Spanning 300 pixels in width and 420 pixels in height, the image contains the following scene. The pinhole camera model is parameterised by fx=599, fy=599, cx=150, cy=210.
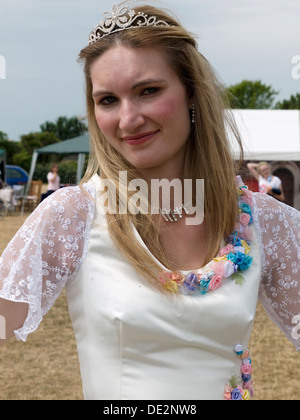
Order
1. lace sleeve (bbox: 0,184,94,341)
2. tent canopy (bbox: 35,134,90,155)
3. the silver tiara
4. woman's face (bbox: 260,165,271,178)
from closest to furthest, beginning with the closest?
lace sleeve (bbox: 0,184,94,341) < the silver tiara < woman's face (bbox: 260,165,271,178) < tent canopy (bbox: 35,134,90,155)

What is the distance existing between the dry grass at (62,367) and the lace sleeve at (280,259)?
6.70 ft

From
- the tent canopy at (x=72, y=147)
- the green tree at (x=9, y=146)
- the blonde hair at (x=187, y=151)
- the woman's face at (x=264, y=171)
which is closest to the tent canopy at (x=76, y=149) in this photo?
the tent canopy at (x=72, y=147)

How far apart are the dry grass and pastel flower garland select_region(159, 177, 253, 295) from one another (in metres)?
2.06

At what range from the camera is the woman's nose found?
1340mm

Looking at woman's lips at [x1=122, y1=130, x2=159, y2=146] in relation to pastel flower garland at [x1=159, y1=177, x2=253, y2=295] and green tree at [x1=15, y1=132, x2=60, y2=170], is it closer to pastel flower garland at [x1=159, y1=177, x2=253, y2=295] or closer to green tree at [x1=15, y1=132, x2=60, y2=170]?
pastel flower garland at [x1=159, y1=177, x2=253, y2=295]

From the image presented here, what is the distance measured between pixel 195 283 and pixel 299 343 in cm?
44

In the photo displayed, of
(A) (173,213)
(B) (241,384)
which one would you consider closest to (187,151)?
(A) (173,213)

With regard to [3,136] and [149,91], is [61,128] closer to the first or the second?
[3,136]

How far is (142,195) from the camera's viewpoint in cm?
150

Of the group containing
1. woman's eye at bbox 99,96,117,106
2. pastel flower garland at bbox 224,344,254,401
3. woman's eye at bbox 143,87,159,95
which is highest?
woman's eye at bbox 143,87,159,95

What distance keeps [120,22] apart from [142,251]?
1.84 ft

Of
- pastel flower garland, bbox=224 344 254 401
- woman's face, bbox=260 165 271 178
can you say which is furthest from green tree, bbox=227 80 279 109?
pastel flower garland, bbox=224 344 254 401

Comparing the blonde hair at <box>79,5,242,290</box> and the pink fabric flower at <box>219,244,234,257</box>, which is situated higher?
the blonde hair at <box>79,5,242,290</box>
